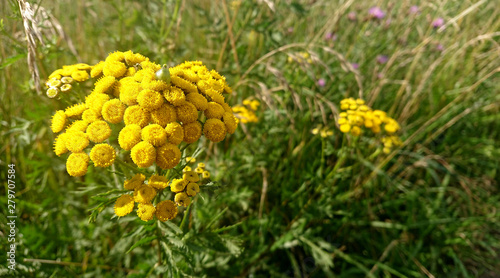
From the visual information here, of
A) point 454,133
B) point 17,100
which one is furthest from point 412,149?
point 17,100

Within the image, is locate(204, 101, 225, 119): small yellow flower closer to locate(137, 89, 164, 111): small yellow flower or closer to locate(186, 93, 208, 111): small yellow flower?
locate(186, 93, 208, 111): small yellow flower

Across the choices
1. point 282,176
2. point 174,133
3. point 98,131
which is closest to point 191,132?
→ point 174,133

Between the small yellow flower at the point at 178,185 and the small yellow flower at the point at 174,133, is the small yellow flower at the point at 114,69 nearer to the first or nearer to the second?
the small yellow flower at the point at 174,133

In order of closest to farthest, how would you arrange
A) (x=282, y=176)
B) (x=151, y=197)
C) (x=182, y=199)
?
(x=151, y=197) < (x=182, y=199) < (x=282, y=176)

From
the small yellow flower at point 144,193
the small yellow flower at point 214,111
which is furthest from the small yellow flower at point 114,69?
the small yellow flower at point 144,193

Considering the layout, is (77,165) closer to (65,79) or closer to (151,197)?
(151,197)
